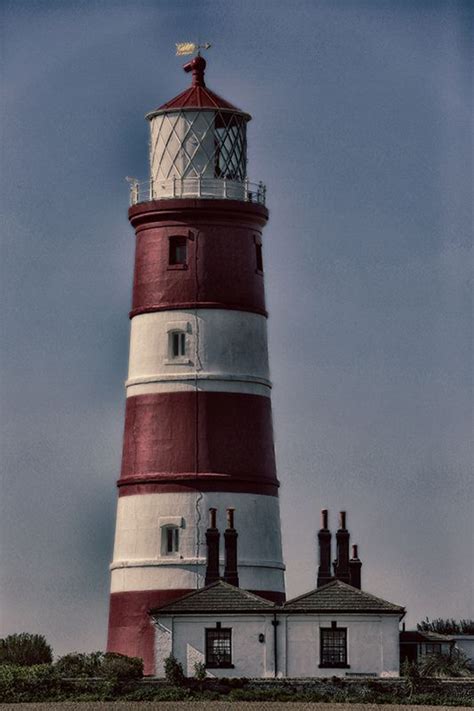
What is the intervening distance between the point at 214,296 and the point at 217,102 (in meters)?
5.91

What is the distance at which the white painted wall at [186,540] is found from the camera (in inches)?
3273

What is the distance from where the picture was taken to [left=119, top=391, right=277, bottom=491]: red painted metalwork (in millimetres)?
83500

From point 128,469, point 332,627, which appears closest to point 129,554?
point 128,469

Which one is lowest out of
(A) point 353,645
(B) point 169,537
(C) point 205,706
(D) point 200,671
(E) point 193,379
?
(C) point 205,706

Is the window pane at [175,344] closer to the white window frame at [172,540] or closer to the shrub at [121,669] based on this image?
the white window frame at [172,540]

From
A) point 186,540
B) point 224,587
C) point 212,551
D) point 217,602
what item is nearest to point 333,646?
point 217,602

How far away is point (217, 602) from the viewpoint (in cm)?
7975

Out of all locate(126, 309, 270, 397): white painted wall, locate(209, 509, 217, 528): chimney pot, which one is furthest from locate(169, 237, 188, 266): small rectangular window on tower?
locate(209, 509, 217, 528): chimney pot

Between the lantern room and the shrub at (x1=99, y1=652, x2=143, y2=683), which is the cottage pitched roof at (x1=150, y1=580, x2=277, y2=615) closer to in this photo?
the shrub at (x1=99, y1=652, x2=143, y2=683)

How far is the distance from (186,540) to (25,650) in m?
5.64

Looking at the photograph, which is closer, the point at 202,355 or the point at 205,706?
the point at 205,706

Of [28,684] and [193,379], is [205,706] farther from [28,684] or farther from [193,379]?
[193,379]

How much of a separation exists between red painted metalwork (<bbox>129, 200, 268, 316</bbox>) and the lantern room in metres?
0.51

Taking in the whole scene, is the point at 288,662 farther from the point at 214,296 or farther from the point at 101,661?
the point at 214,296
